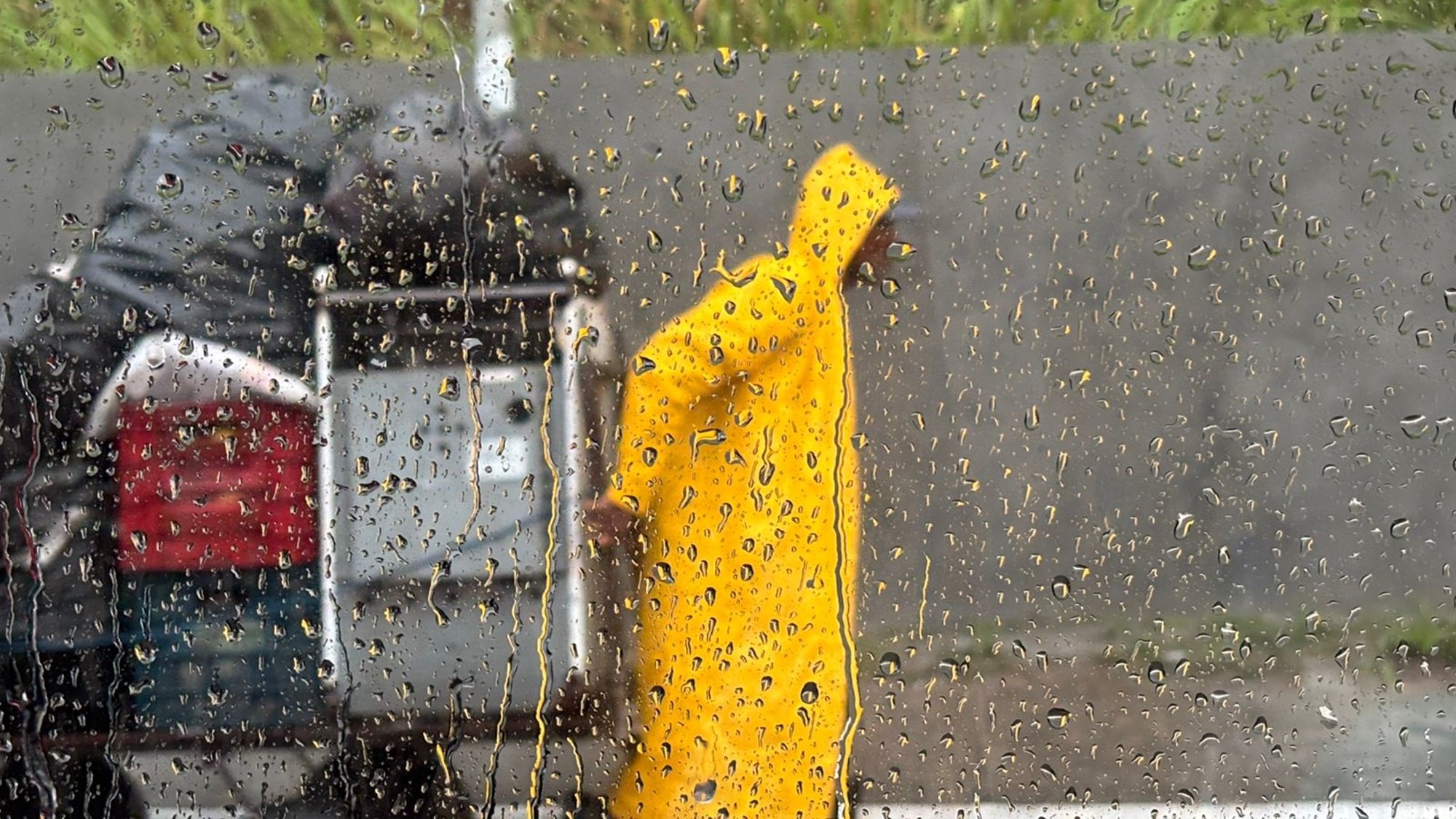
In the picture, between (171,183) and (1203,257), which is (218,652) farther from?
(1203,257)

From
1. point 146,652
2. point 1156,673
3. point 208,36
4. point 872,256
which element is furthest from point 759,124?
point 146,652

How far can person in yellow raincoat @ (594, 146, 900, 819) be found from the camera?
708 mm

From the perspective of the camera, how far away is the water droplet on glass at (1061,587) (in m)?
0.75

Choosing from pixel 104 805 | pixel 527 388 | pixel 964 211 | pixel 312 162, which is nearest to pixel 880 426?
pixel 964 211

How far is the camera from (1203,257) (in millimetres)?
758

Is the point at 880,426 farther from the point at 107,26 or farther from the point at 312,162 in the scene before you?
the point at 107,26

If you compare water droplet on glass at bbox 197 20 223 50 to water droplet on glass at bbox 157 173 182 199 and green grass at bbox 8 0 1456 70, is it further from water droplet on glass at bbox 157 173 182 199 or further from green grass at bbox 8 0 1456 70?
water droplet on glass at bbox 157 173 182 199

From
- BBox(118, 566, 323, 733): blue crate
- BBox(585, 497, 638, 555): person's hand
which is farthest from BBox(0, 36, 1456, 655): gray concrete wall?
BBox(118, 566, 323, 733): blue crate

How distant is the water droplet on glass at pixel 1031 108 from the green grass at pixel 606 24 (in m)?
0.06

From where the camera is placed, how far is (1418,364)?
0.75 metres

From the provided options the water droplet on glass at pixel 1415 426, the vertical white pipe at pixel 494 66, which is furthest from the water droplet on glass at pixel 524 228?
the water droplet on glass at pixel 1415 426

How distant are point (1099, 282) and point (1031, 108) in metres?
0.21

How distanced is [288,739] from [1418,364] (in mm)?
1287

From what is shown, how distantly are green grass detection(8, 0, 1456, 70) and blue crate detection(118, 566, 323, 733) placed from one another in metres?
0.57
